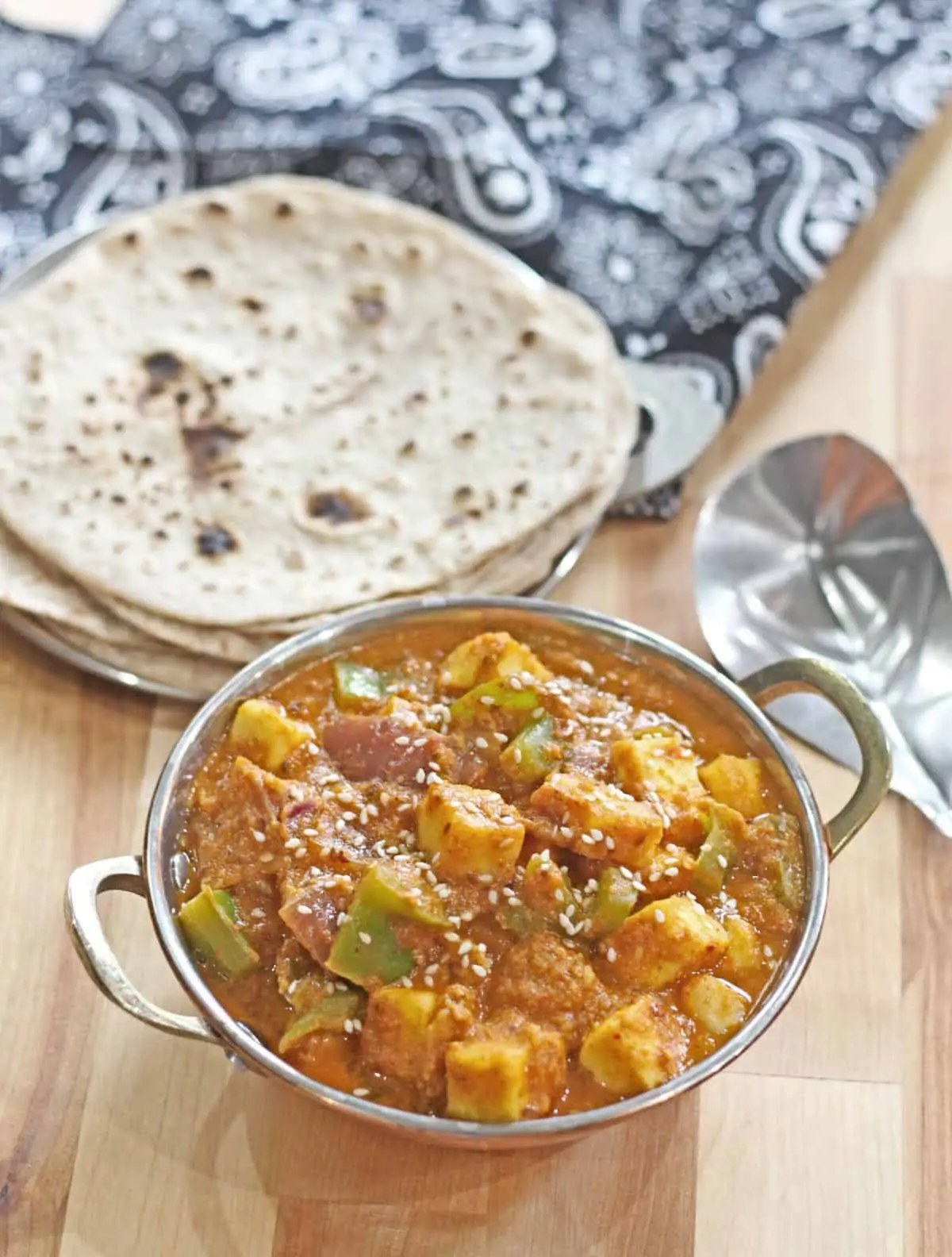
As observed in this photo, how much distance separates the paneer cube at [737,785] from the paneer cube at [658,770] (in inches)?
1.3

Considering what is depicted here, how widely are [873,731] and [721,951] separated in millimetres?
526

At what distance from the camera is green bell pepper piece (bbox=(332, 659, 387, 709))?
281 cm

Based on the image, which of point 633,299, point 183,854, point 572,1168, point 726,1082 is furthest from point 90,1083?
point 633,299

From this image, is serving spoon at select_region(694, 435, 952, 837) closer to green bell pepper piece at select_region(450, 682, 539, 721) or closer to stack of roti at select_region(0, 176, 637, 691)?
stack of roti at select_region(0, 176, 637, 691)

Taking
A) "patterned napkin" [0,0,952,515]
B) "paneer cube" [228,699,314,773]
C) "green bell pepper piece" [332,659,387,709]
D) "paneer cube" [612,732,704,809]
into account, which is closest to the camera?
"paneer cube" [612,732,704,809]

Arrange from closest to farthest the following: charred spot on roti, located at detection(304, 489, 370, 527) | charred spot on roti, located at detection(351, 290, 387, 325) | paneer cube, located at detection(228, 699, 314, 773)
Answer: paneer cube, located at detection(228, 699, 314, 773), charred spot on roti, located at detection(304, 489, 370, 527), charred spot on roti, located at detection(351, 290, 387, 325)

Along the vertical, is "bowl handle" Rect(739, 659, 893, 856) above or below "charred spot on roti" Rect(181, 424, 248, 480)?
above

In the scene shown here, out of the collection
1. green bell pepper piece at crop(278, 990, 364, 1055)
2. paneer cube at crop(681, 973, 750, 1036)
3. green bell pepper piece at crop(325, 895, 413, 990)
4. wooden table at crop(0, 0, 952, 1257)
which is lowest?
wooden table at crop(0, 0, 952, 1257)

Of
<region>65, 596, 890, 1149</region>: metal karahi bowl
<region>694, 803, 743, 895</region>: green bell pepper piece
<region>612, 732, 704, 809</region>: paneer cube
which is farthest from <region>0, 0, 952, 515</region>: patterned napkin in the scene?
<region>694, 803, 743, 895</region>: green bell pepper piece

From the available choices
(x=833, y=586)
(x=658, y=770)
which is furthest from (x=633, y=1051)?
(x=833, y=586)

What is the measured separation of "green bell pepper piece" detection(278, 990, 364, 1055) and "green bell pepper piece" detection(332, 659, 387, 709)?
2.05 ft

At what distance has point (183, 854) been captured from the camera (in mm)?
2650

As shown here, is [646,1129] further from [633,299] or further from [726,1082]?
[633,299]

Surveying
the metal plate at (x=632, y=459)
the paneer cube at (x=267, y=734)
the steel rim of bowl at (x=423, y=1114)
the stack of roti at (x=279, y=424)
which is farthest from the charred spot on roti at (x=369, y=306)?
the paneer cube at (x=267, y=734)
